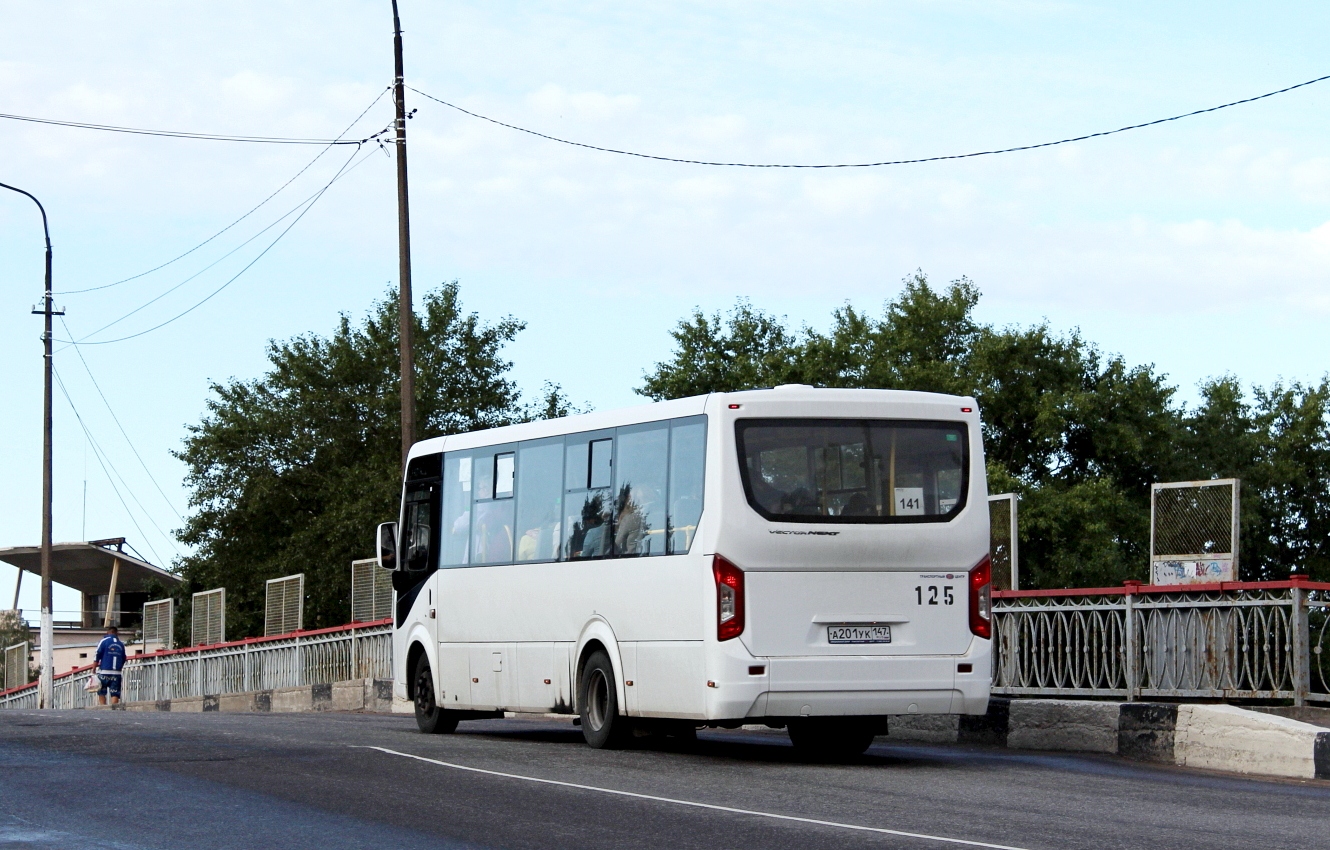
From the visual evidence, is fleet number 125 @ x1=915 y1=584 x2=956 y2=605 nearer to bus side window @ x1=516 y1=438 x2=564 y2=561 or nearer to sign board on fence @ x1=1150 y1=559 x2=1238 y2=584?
sign board on fence @ x1=1150 y1=559 x2=1238 y2=584

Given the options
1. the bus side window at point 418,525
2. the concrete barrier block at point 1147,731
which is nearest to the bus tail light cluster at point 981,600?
the concrete barrier block at point 1147,731

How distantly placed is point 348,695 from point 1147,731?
17972 mm

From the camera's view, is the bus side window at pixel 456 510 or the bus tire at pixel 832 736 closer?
the bus tire at pixel 832 736

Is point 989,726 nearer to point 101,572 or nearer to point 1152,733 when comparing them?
point 1152,733

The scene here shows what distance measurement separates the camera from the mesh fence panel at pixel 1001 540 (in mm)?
17422

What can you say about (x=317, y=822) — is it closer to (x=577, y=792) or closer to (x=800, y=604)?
(x=577, y=792)

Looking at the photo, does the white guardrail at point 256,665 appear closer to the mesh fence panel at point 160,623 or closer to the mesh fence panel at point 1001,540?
the mesh fence panel at point 160,623

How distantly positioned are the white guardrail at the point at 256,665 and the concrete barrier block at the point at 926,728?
12.6m

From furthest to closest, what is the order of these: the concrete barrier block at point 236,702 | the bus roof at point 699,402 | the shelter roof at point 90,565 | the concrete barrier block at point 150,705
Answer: the shelter roof at point 90,565 < the concrete barrier block at point 150,705 < the concrete barrier block at point 236,702 < the bus roof at point 699,402

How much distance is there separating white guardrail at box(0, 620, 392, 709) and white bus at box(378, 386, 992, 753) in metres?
14.0

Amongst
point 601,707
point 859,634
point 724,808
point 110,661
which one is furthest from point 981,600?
point 110,661

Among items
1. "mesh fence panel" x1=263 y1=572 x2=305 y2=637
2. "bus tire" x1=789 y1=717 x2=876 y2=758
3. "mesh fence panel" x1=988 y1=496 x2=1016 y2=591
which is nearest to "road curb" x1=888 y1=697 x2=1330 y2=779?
"mesh fence panel" x1=988 y1=496 x2=1016 y2=591

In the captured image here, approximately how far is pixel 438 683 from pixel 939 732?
16.7 feet

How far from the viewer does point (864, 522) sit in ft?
45.2
